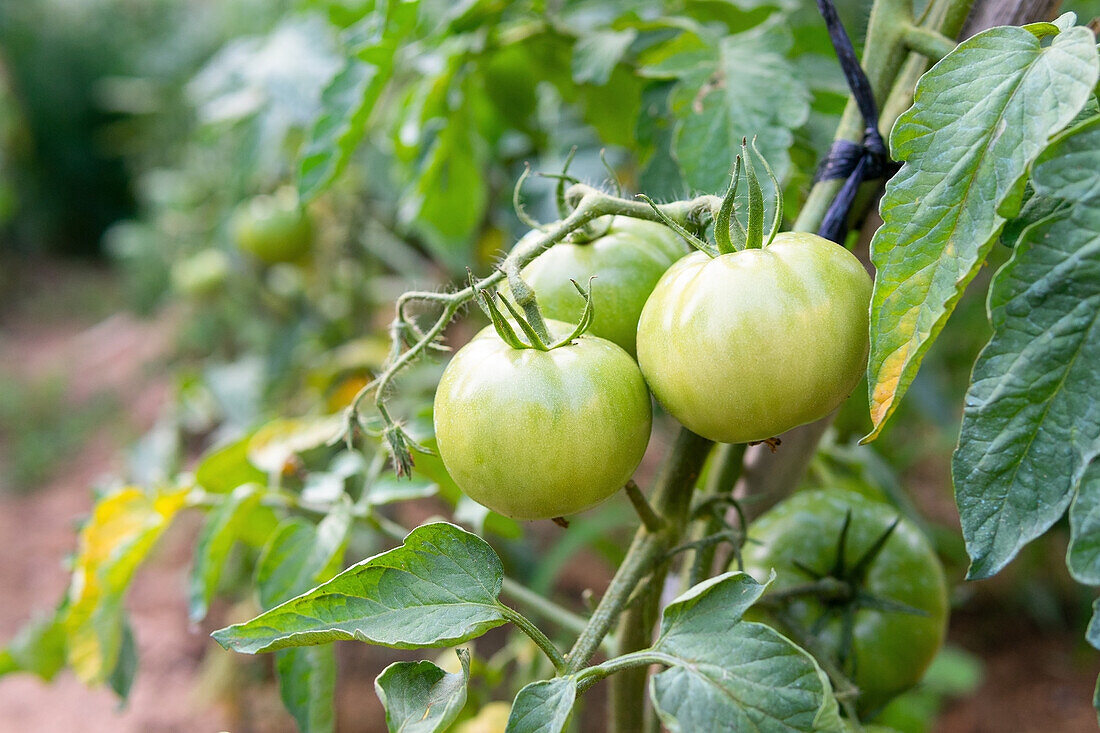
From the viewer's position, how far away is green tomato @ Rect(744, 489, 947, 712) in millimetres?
701

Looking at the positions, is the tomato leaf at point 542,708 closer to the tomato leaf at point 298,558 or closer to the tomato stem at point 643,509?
the tomato stem at point 643,509

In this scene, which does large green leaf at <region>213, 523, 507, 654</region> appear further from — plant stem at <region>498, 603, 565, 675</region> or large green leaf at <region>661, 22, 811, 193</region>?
large green leaf at <region>661, 22, 811, 193</region>

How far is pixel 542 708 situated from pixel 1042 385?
0.90 ft

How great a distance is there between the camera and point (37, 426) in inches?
157

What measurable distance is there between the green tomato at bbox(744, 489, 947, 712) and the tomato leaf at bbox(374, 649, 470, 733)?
32 centimetres

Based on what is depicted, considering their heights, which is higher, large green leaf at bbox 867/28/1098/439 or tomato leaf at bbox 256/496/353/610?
large green leaf at bbox 867/28/1098/439

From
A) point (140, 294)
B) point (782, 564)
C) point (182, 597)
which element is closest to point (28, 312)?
point (140, 294)

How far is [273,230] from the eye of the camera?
1.81 m

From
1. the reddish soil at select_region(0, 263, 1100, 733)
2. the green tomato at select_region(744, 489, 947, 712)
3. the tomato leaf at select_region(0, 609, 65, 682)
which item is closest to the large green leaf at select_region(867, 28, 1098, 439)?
the green tomato at select_region(744, 489, 947, 712)

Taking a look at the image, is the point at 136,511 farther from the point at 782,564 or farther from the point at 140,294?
the point at 140,294

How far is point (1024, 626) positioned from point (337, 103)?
2020mm

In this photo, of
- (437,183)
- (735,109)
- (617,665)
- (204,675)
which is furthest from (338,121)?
(204,675)

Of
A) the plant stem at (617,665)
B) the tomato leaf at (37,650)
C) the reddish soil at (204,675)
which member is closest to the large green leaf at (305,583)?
the plant stem at (617,665)

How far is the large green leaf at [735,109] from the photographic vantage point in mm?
615
